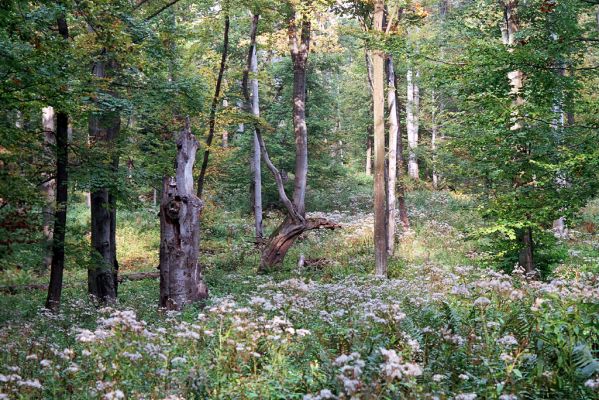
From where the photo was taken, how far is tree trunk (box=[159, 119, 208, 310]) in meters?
9.98

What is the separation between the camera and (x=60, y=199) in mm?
10320

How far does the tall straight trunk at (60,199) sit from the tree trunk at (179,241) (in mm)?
1997

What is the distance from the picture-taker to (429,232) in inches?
777

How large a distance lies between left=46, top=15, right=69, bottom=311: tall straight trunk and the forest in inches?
1.6

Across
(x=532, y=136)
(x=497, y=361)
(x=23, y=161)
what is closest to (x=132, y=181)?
(x=23, y=161)

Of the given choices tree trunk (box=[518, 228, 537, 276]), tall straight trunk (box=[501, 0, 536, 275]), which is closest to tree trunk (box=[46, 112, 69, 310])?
tall straight trunk (box=[501, 0, 536, 275])

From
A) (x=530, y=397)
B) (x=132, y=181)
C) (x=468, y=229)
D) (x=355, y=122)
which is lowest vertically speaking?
(x=530, y=397)

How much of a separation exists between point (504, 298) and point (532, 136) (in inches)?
209

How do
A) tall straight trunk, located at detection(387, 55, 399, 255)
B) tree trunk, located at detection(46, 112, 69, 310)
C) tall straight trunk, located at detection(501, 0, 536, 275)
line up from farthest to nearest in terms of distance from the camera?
tall straight trunk, located at detection(387, 55, 399, 255) → tall straight trunk, located at detection(501, 0, 536, 275) → tree trunk, located at detection(46, 112, 69, 310)

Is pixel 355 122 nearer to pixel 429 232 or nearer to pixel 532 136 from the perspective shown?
pixel 429 232

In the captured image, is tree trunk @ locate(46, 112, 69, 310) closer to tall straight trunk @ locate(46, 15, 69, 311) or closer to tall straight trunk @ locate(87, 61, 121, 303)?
tall straight trunk @ locate(46, 15, 69, 311)

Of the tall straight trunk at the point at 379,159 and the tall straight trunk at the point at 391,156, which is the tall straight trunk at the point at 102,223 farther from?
the tall straight trunk at the point at 391,156

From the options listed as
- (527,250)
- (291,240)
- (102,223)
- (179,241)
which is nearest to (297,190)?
(291,240)

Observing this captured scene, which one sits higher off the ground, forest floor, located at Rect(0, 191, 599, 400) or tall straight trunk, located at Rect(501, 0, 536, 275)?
tall straight trunk, located at Rect(501, 0, 536, 275)
